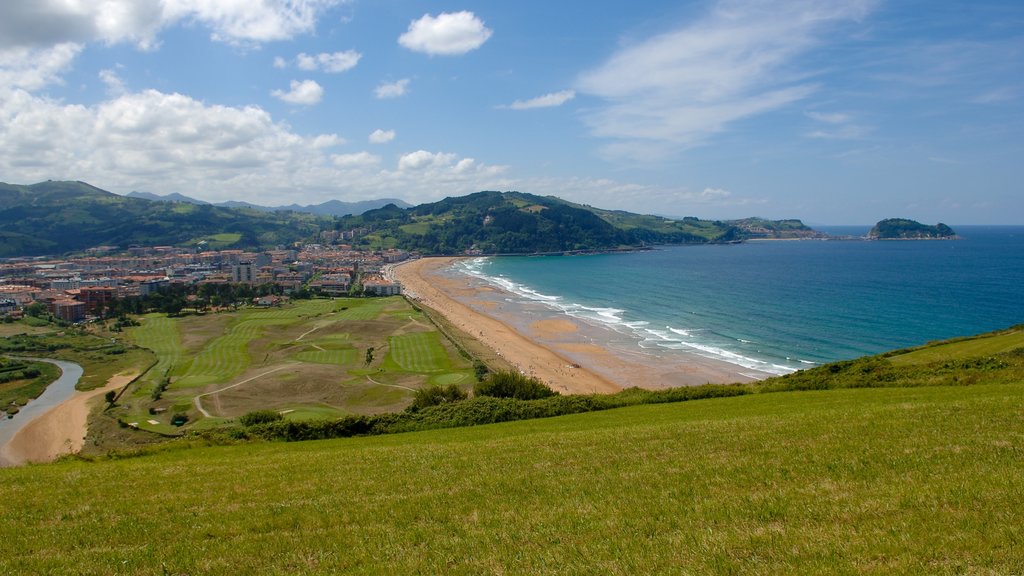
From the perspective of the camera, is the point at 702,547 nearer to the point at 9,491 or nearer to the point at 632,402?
the point at 9,491

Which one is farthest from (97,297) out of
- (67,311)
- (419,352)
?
(419,352)

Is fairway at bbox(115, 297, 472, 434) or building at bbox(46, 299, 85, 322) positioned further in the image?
building at bbox(46, 299, 85, 322)

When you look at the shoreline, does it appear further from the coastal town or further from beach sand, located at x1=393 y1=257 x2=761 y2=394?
the coastal town

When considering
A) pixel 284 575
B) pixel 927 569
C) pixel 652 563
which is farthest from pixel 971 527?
pixel 284 575

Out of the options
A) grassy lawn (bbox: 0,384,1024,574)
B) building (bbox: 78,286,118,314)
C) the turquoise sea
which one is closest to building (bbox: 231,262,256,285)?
building (bbox: 78,286,118,314)

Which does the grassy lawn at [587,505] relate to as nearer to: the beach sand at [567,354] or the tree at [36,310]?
the beach sand at [567,354]
